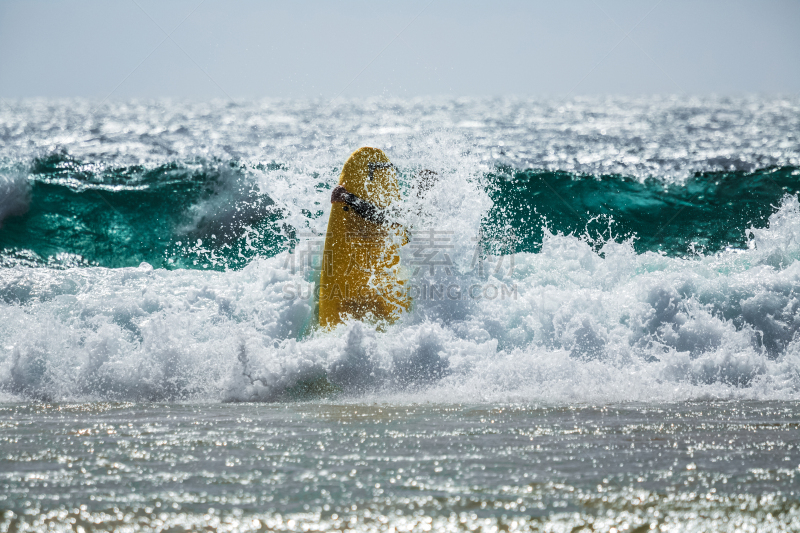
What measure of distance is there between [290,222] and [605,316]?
350cm

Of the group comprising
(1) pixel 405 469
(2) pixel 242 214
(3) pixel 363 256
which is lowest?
(1) pixel 405 469

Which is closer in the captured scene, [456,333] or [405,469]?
[405,469]

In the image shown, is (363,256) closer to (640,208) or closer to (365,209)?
(365,209)

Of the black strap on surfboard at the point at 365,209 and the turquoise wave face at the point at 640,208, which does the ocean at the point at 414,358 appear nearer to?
the turquoise wave face at the point at 640,208

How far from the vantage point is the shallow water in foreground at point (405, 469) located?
1.72 meters

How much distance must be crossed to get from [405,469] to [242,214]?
A: 5.82 m

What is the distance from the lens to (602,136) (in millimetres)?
16875

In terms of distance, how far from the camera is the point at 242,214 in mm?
7422

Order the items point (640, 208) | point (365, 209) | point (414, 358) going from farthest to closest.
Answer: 1. point (640, 208)
2. point (365, 209)
3. point (414, 358)

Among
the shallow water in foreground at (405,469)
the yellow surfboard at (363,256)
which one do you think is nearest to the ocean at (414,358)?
the shallow water in foreground at (405,469)

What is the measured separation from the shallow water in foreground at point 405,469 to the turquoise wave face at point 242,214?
3198 mm

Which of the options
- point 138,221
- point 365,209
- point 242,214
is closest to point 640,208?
point 365,209

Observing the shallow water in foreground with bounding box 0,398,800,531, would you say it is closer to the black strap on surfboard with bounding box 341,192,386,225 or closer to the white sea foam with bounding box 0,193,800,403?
the white sea foam with bounding box 0,193,800,403

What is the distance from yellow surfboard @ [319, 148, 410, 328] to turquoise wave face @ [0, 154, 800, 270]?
111 centimetres
